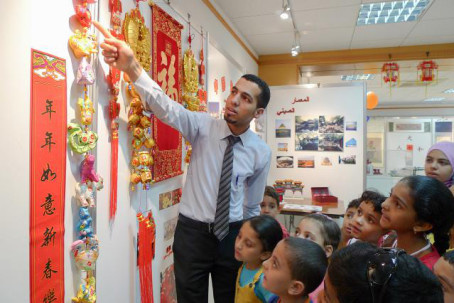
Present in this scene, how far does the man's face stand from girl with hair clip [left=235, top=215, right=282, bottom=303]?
0.47 m

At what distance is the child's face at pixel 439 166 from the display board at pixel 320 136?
2.07 m

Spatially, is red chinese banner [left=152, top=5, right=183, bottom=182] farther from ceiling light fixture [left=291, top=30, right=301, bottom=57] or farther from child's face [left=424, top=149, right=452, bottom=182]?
ceiling light fixture [left=291, top=30, right=301, bottom=57]

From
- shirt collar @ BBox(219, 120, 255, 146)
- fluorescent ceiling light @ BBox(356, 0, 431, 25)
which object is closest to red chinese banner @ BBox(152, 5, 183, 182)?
shirt collar @ BBox(219, 120, 255, 146)

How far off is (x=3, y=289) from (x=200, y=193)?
78 cm

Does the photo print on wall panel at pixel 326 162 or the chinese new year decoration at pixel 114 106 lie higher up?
the chinese new year decoration at pixel 114 106

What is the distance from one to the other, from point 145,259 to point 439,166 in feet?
6.27

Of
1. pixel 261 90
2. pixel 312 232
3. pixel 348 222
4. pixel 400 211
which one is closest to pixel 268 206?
pixel 348 222

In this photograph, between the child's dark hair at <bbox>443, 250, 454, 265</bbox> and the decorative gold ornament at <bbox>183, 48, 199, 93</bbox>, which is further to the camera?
the decorative gold ornament at <bbox>183, 48, 199, 93</bbox>

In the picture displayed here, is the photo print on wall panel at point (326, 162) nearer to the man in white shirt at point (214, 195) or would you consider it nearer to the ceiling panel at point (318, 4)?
the ceiling panel at point (318, 4)

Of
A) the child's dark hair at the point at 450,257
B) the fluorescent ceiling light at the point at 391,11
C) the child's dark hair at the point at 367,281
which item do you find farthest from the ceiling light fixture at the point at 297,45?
the child's dark hair at the point at 367,281

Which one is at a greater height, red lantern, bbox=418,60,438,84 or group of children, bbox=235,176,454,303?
red lantern, bbox=418,60,438,84

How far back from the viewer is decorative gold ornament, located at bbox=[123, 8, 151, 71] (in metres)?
1.44

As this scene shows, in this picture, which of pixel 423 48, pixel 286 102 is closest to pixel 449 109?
pixel 423 48

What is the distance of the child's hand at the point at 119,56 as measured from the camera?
1.10 m
